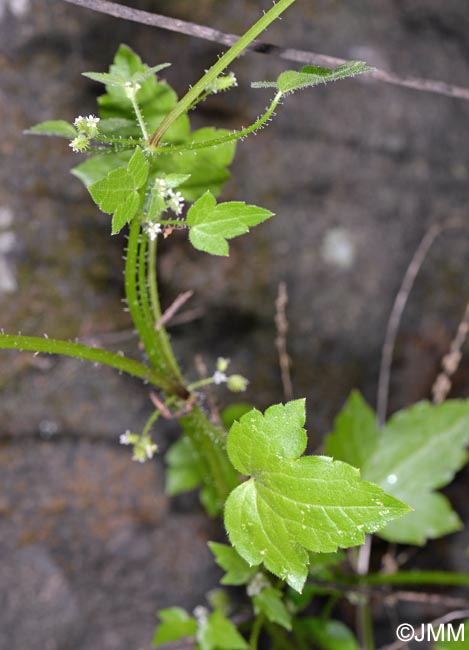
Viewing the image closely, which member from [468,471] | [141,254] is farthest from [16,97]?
[468,471]

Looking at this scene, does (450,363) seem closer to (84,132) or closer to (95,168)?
(95,168)

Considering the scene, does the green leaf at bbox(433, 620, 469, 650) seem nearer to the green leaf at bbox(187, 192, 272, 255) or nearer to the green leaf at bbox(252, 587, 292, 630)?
the green leaf at bbox(252, 587, 292, 630)

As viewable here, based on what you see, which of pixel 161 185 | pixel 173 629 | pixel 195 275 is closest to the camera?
pixel 161 185

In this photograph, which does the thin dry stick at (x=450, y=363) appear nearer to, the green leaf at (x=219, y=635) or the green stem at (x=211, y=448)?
the green stem at (x=211, y=448)

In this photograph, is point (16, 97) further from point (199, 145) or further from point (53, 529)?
point (53, 529)

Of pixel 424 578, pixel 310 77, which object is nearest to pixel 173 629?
pixel 424 578
